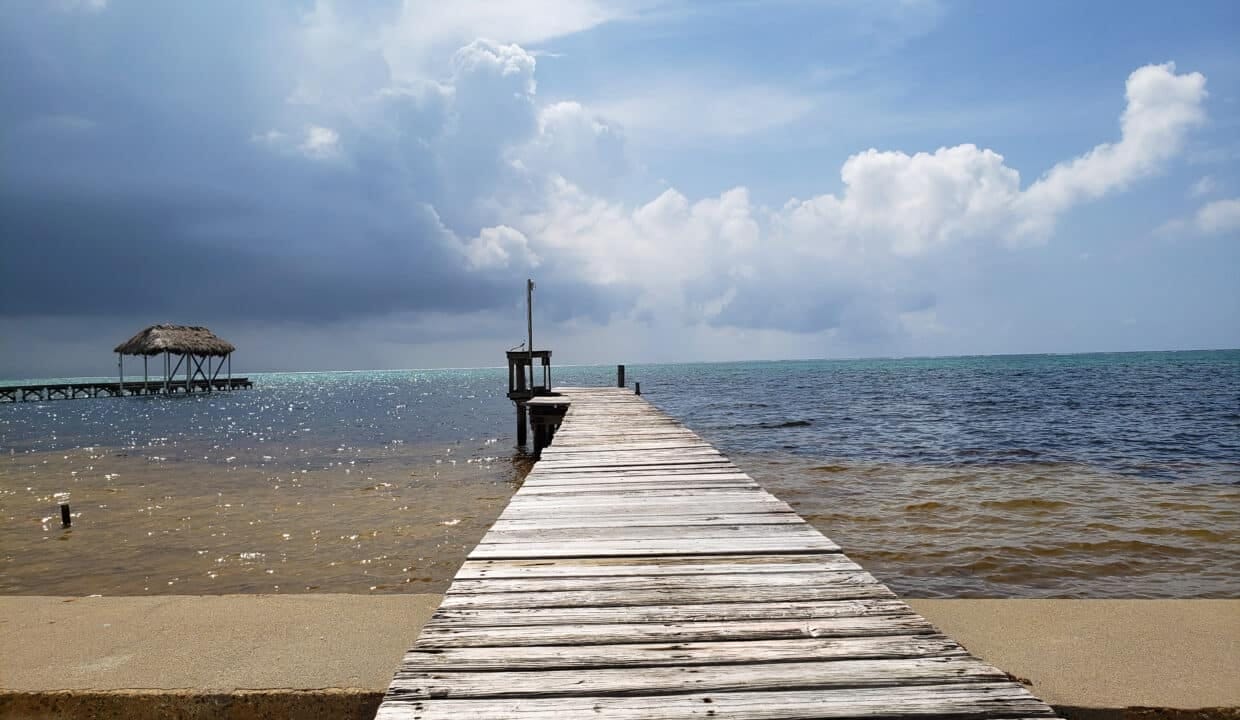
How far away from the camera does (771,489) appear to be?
12156mm

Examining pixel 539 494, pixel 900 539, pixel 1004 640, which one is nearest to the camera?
pixel 1004 640

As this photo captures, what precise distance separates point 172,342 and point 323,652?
5771 cm

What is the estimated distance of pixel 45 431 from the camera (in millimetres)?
29422

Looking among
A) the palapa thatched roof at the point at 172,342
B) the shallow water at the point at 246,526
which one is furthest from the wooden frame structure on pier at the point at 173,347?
the shallow water at the point at 246,526

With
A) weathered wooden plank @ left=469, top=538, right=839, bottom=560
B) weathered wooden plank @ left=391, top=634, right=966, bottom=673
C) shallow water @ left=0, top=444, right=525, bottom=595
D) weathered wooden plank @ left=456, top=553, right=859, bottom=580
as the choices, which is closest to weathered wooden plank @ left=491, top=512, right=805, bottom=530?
weathered wooden plank @ left=469, top=538, right=839, bottom=560

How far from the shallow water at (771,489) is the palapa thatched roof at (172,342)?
29661mm

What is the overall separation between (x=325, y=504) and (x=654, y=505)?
339 inches

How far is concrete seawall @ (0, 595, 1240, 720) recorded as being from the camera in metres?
3.59

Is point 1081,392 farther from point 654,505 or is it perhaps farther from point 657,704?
point 657,704

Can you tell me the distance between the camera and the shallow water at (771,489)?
24.2 ft

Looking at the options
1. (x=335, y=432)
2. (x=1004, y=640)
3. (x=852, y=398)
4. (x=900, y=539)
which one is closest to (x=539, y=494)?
(x=1004, y=640)

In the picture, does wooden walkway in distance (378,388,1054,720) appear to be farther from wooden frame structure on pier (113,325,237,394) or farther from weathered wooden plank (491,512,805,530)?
wooden frame structure on pier (113,325,237,394)

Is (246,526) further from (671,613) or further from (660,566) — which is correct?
(671,613)

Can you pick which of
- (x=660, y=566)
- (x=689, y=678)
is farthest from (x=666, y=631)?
(x=660, y=566)
